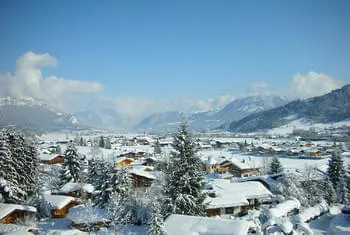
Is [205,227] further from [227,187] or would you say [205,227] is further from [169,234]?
[227,187]

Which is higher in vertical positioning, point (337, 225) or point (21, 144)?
point (21, 144)

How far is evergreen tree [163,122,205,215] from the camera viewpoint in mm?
23234

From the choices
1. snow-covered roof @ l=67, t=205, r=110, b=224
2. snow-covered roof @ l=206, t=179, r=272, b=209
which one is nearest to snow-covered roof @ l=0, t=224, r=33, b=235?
snow-covered roof @ l=67, t=205, r=110, b=224

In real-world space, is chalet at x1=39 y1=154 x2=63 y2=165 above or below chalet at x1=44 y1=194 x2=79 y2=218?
A: above

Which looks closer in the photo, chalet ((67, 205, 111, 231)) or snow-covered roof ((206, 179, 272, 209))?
chalet ((67, 205, 111, 231))

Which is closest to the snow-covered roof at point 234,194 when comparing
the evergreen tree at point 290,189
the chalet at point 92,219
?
the evergreen tree at point 290,189

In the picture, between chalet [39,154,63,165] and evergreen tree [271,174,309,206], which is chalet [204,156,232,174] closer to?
evergreen tree [271,174,309,206]

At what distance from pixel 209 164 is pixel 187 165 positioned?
5183cm

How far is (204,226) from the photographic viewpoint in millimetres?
17906

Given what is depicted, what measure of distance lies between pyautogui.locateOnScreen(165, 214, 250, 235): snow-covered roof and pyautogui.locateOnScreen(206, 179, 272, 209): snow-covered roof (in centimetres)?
1208

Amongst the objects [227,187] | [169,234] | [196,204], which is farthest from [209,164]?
[169,234]

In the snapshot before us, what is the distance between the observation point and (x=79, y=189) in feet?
132

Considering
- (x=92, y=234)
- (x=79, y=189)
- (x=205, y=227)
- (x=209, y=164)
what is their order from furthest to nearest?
(x=209, y=164)
(x=79, y=189)
(x=92, y=234)
(x=205, y=227)

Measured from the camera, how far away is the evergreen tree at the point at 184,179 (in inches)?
915
